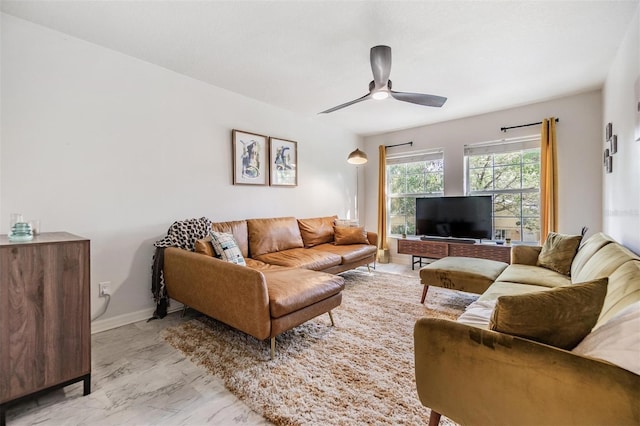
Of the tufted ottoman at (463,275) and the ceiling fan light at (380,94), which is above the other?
the ceiling fan light at (380,94)

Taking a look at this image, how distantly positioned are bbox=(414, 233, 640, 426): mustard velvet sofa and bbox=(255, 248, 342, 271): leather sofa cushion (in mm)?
1969

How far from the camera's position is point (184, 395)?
5.36 ft

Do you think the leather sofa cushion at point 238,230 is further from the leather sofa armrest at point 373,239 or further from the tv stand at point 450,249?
the tv stand at point 450,249

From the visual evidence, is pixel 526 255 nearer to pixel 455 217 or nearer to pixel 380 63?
pixel 455 217

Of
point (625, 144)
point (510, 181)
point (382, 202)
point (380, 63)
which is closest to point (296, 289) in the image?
point (380, 63)

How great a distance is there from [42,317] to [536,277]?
3388 mm

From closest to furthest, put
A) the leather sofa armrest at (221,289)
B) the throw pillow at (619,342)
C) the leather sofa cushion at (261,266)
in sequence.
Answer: the throw pillow at (619,342)
the leather sofa armrest at (221,289)
the leather sofa cushion at (261,266)

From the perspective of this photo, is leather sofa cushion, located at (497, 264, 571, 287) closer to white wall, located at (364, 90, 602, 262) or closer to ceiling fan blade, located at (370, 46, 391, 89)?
white wall, located at (364, 90, 602, 262)

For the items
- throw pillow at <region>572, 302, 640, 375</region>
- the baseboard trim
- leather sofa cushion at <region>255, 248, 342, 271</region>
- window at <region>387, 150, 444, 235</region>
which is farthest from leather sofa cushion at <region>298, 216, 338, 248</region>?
throw pillow at <region>572, 302, 640, 375</region>

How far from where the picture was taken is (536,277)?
94.6 inches

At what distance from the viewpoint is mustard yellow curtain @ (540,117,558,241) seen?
3693mm

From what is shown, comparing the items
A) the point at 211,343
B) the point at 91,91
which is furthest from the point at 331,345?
the point at 91,91

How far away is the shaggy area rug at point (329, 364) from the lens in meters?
1.50

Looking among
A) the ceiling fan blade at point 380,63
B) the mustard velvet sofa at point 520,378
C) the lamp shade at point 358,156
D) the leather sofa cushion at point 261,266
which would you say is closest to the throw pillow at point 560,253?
the mustard velvet sofa at point 520,378
